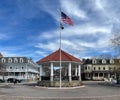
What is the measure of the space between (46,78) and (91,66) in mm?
65563

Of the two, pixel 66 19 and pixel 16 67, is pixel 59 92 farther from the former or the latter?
pixel 16 67

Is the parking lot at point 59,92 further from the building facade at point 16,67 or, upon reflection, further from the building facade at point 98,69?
the building facade at point 98,69

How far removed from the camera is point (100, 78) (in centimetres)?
10831

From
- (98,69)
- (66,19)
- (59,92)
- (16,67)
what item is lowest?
(59,92)

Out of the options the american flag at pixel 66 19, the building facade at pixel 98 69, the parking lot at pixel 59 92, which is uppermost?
the american flag at pixel 66 19

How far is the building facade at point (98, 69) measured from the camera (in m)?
110

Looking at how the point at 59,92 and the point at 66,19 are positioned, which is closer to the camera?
the point at 59,92

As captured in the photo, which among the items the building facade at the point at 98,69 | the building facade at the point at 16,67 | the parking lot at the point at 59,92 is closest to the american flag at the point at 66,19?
the parking lot at the point at 59,92

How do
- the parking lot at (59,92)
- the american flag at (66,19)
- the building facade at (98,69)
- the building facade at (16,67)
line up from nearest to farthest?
the parking lot at (59,92) < the american flag at (66,19) < the building facade at (16,67) < the building facade at (98,69)

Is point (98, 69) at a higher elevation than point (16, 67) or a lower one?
lower

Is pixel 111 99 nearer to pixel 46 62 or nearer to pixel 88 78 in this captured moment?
pixel 46 62

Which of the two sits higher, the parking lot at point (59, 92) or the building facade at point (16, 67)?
the building facade at point (16, 67)

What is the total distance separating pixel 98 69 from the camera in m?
113

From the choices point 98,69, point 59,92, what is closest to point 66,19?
point 59,92
